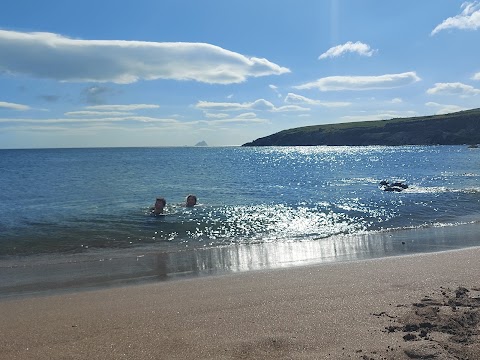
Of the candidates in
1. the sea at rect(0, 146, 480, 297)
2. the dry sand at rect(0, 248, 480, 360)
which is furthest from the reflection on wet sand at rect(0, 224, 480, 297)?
the dry sand at rect(0, 248, 480, 360)

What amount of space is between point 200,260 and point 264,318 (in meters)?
7.47

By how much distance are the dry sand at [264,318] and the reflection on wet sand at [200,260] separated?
157 cm

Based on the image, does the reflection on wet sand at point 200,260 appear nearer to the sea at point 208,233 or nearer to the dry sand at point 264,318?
the sea at point 208,233

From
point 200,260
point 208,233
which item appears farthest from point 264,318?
point 208,233

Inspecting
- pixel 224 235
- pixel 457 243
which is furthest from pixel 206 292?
pixel 457 243

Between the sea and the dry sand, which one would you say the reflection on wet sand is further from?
the dry sand

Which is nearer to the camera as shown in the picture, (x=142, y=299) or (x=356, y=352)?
(x=356, y=352)

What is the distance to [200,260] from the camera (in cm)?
1672

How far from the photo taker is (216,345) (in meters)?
8.19

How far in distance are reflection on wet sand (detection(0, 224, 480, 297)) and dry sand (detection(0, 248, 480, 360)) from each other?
5.14 ft

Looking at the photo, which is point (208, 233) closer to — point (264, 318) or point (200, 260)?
point (200, 260)

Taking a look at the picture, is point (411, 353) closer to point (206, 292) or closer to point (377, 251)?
point (206, 292)

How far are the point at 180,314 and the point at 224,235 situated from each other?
11932 mm

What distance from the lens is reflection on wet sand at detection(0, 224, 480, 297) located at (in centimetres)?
1405
